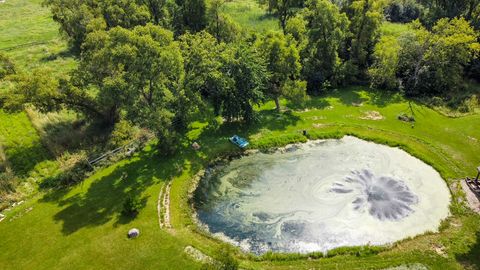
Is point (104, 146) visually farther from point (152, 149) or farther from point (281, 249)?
point (281, 249)

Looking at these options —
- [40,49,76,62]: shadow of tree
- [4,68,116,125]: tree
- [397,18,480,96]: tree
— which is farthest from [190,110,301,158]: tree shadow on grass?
[40,49,76,62]: shadow of tree

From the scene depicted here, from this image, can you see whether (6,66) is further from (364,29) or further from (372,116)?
(364,29)

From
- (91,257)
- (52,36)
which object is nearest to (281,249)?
(91,257)

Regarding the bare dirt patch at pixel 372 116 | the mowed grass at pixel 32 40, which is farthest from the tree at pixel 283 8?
the mowed grass at pixel 32 40

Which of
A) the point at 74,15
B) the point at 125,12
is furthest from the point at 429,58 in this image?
the point at 74,15

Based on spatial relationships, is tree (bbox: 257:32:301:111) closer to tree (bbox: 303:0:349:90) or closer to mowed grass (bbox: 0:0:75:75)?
tree (bbox: 303:0:349:90)
